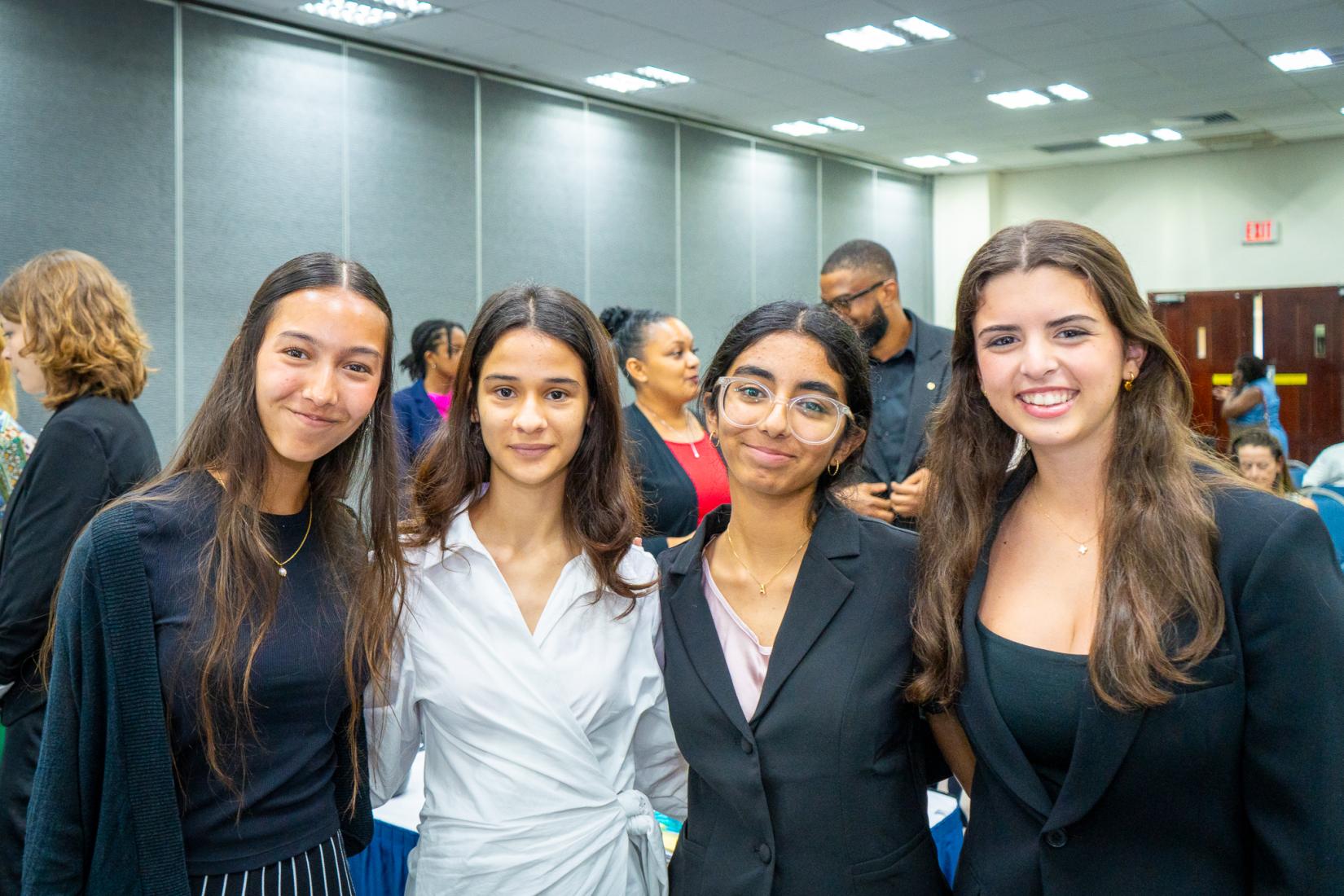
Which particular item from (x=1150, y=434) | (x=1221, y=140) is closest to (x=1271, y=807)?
(x=1150, y=434)

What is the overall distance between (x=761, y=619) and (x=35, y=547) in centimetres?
169

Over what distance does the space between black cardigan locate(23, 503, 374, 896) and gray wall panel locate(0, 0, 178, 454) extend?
482cm

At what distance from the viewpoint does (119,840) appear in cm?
150

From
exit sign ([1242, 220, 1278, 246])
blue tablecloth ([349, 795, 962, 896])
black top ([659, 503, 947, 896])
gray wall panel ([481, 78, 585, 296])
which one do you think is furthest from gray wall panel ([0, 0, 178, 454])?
exit sign ([1242, 220, 1278, 246])

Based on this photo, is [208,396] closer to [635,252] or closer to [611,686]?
[611,686]

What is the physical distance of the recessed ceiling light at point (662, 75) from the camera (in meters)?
8.02

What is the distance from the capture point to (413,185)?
24.5 feet

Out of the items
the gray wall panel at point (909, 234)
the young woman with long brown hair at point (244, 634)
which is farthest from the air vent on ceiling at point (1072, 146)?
the young woman with long brown hair at point (244, 634)

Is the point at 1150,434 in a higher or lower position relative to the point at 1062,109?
lower

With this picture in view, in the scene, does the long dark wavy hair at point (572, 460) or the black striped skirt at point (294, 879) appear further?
the long dark wavy hair at point (572, 460)

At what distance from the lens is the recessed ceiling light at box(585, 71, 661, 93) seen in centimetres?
821

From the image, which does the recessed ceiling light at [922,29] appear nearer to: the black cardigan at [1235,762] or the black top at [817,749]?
the black top at [817,749]

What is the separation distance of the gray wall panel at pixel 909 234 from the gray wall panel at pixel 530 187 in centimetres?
462

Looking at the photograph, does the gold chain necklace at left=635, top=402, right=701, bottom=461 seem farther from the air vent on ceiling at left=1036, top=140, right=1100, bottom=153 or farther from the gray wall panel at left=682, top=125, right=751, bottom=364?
the air vent on ceiling at left=1036, top=140, right=1100, bottom=153
